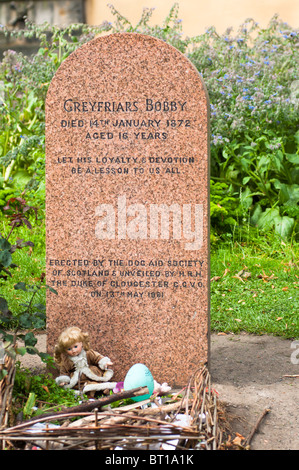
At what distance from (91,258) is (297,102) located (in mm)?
3899

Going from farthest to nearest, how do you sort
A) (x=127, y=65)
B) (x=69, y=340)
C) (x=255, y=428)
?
(x=127, y=65)
(x=69, y=340)
(x=255, y=428)

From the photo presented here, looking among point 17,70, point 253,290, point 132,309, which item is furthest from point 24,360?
point 17,70

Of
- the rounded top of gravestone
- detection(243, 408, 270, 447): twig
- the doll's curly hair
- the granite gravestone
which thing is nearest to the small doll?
the doll's curly hair

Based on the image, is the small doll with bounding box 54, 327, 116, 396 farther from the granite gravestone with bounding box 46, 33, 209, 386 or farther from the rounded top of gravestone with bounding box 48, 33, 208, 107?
the rounded top of gravestone with bounding box 48, 33, 208, 107

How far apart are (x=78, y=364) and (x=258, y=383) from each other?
108 cm

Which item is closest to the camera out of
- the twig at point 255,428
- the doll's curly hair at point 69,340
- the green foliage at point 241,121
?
the twig at point 255,428

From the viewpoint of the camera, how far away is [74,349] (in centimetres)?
300

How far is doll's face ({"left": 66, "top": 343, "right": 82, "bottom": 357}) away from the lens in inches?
118

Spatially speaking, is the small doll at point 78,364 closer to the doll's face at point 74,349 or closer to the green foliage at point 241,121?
the doll's face at point 74,349

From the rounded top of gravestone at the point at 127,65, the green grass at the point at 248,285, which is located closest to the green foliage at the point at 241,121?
the green grass at the point at 248,285

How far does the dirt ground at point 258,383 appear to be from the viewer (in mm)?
2697

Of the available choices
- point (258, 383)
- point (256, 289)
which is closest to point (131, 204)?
point (258, 383)

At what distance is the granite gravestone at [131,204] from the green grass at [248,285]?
0.95m

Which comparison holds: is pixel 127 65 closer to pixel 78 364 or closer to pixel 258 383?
pixel 78 364
